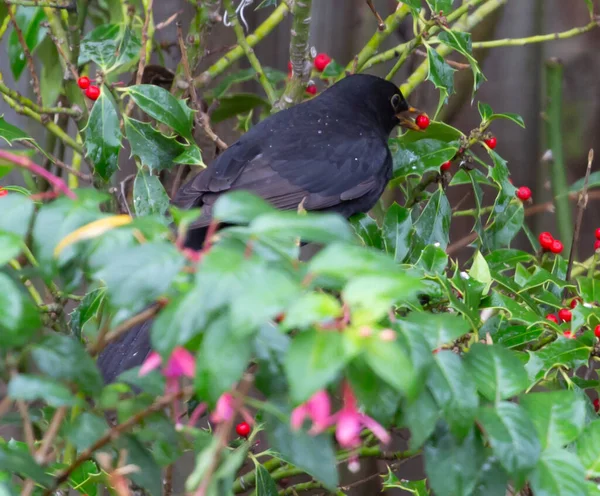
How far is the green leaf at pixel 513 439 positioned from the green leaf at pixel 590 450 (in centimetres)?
14

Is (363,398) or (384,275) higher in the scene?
(384,275)

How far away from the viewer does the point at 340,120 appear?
2393 mm

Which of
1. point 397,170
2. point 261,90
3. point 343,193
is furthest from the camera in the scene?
point 261,90

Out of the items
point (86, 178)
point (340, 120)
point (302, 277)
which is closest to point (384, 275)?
point (302, 277)

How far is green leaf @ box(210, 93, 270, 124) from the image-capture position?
2311 millimetres

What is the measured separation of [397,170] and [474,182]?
20 centimetres

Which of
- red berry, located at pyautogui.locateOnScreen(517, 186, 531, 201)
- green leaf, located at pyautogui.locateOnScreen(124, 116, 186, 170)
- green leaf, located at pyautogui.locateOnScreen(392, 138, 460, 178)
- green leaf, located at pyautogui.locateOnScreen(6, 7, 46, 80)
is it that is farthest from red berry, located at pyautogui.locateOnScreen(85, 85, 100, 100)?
red berry, located at pyautogui.locateOnScreen(517, 186, 531, 201)

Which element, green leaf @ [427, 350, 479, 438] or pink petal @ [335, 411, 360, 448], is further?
green leaf @ [427, 350, 479, 438]

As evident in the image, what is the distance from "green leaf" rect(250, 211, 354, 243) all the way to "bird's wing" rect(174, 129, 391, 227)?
4.79ft

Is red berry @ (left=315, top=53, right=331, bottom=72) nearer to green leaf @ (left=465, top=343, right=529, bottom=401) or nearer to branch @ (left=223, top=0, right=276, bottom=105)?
branch @ (left=223, top=0, right=276, bottom=105)

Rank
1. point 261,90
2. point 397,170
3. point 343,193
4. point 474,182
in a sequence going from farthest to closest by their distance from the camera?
point 261,90
point 343,193
point 397,170
point 474,182

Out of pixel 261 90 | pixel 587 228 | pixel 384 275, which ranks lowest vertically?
pixel 587 228

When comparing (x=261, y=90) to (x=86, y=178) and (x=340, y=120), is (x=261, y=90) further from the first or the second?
(x=86, y=178)

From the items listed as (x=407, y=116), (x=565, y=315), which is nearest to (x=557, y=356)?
(x=565, y=315)
